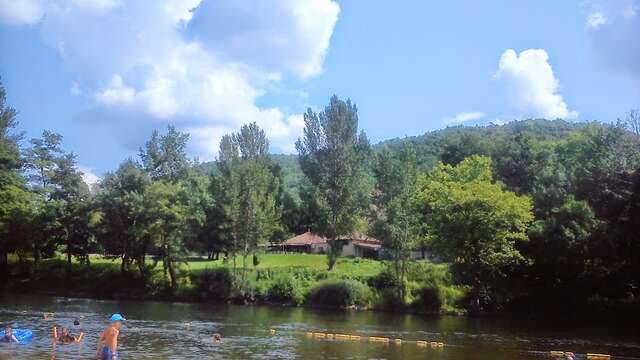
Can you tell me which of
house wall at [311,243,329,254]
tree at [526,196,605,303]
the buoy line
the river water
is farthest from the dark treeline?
the buoy line

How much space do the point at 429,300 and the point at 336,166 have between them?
976 inches

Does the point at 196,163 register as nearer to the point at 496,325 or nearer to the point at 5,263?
the point at 5,263

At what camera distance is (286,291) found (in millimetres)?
76625

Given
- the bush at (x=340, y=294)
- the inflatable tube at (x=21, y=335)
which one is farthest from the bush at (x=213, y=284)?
the inflatable tube at (x=21, y=335)

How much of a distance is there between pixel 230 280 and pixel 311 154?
2203 cm

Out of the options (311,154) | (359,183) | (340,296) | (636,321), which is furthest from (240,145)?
(636,321)

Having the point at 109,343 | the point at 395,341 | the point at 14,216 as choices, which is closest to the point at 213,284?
the point at 14,216

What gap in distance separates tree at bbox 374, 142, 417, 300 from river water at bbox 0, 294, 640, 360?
11329 mm

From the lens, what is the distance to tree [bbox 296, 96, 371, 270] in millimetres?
85562

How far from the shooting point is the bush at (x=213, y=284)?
7956 centimetres

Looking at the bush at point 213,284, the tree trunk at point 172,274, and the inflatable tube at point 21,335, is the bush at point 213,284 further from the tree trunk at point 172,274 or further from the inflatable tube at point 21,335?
the inflatable tube at point 21,335

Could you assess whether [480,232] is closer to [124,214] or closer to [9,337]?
[9,337]

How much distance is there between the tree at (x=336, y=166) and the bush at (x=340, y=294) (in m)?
9.53

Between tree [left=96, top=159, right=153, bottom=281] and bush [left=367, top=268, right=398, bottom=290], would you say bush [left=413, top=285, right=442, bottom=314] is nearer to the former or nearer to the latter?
bush [left=367, top=268, right=398, bottom=290]
